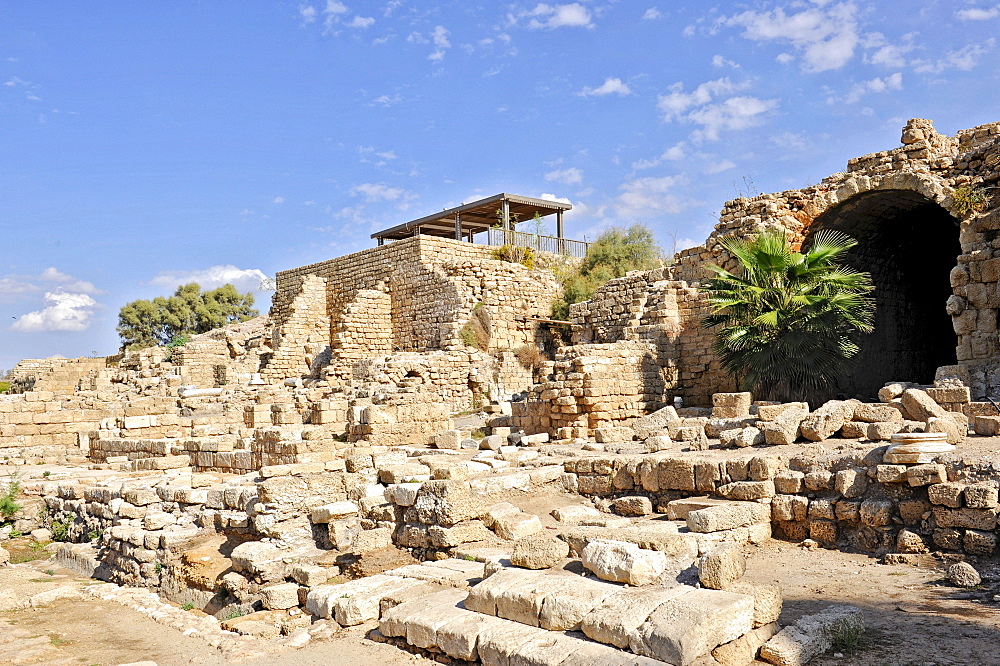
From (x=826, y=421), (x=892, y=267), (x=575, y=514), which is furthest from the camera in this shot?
(x=892, y=267)

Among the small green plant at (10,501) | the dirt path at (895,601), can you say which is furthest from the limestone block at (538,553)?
the small green plant at (10,501)

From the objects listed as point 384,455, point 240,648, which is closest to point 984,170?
point 384,455

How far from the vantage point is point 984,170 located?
1324cm

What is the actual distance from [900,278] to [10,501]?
1781 centimetres

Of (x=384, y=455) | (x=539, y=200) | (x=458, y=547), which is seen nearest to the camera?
(x=458, y=547)

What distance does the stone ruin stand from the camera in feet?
15.8

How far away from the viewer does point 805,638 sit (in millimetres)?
4133

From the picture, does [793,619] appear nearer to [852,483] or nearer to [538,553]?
[538,553]

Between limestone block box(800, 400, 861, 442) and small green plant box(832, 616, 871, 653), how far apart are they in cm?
408

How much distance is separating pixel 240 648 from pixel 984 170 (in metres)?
13.9

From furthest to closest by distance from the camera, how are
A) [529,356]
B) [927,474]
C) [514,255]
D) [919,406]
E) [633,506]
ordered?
[514,255], [529,356], [919,406], [633,506], [927,474]

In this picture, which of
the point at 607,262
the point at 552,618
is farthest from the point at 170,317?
the point at 552,618

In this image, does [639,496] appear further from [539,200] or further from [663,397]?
[539,200]

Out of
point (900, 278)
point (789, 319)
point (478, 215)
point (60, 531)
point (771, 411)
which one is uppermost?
point (478, 215)
